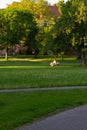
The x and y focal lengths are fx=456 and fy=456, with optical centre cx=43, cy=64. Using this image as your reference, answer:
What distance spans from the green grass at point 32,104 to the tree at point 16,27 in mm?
63657

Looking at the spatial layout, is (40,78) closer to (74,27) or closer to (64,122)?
(64,122)

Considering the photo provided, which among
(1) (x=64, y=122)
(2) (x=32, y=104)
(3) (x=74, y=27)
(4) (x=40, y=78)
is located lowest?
(4) (x=40, y=78)

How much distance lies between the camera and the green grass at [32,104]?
11.9 metres

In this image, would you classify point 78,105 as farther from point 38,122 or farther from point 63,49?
point 63,49

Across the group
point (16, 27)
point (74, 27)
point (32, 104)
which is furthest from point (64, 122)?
point (16, 27)

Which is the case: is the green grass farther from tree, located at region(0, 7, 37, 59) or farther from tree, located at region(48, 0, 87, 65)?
tree, located at region(0, 7, 37, 59)

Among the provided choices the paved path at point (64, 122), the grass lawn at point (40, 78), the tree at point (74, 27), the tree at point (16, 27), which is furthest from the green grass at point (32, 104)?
the tree at point (16, 27)

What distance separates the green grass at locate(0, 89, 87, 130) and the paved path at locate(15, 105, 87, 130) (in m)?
0.42

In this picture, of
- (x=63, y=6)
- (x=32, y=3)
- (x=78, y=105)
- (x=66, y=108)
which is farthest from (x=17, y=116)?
(x=32, y=3)

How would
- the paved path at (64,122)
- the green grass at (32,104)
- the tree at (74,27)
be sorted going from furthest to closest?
the tree at (74,27) < the green grass at (32,104) < the paved path at (64,122)

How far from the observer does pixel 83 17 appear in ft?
184

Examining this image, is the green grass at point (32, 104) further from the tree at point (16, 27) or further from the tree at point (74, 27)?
the tree at point (16, 27)

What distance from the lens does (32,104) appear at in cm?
1502

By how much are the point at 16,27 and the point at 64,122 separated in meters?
73.6
